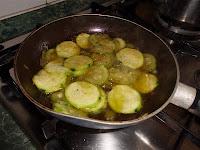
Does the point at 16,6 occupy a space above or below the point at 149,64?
above

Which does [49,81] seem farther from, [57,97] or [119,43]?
[119,43]

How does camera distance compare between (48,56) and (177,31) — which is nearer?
(48,56)

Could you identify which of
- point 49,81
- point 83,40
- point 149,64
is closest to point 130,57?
point 149,64

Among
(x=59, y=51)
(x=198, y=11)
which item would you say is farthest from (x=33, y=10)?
(x=198, y=11)

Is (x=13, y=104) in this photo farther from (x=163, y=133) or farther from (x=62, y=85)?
(x=163, y=133)

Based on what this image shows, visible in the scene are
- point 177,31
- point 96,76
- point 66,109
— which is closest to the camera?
point 66,109

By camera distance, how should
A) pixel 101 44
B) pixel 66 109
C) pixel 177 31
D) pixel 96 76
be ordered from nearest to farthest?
pixel 66 109, pixel 96 76, pixel 101 44, pixel 177 31

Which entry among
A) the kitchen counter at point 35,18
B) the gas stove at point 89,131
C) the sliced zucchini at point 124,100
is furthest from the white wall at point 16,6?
the sliced zucchini at point 124,100
